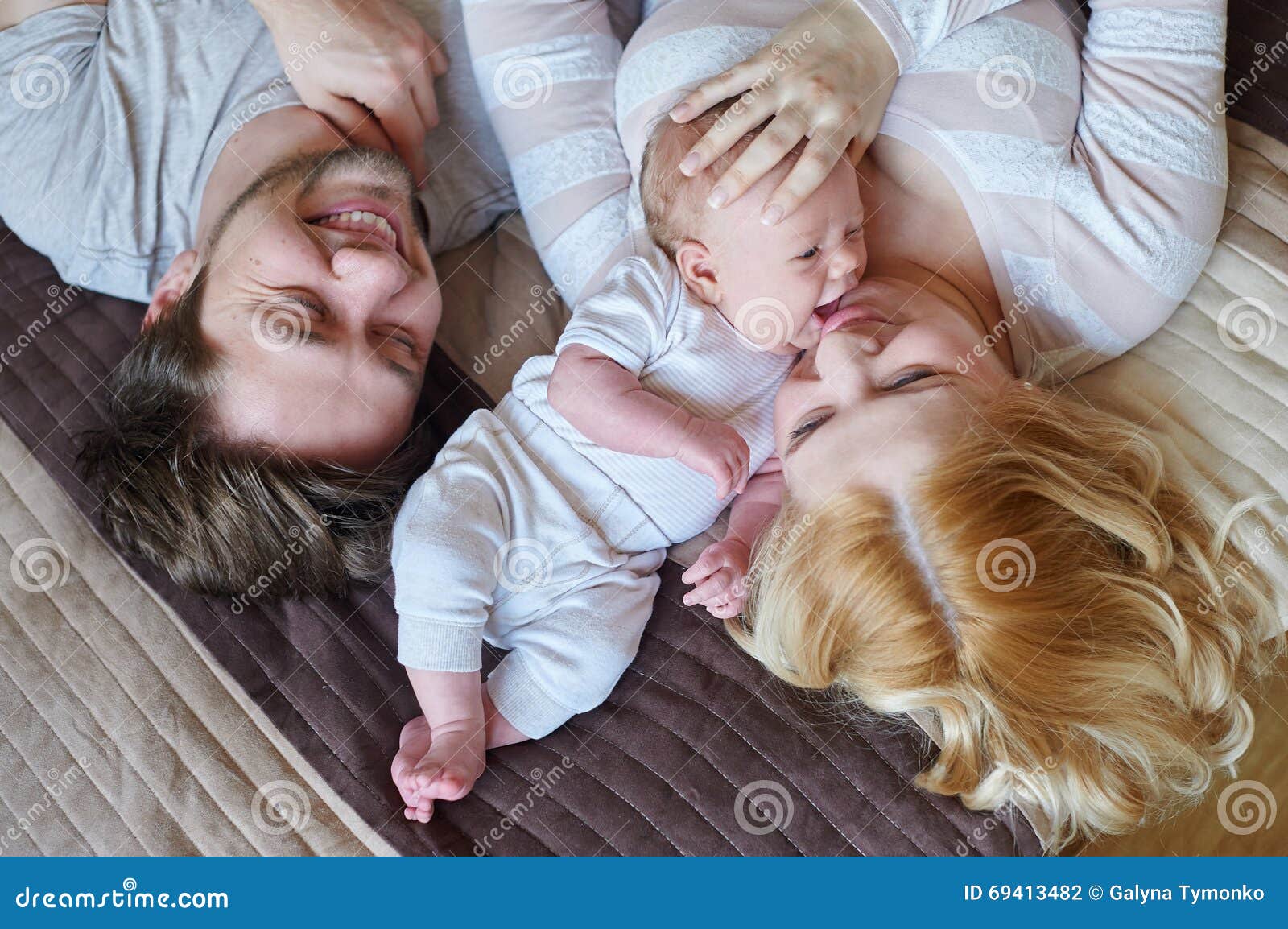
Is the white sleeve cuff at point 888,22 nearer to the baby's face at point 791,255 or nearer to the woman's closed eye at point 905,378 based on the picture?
the baby's face at point 791,255

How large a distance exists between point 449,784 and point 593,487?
414mm

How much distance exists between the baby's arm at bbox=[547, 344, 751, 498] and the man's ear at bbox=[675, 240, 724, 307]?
0.16 meters

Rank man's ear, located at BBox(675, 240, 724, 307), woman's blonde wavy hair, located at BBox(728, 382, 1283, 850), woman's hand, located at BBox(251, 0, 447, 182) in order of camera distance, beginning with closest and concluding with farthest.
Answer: woman's blonde wavy hair, located at BBox(728, 382, 1283, 850), man's ear, located at BBox(675, 240, 724, 307), woman's hand, located at BBox(251, 0, 447, 182)

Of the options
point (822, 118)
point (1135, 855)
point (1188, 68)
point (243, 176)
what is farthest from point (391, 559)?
point (1188, 68)

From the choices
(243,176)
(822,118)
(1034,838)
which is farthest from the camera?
(243,176)

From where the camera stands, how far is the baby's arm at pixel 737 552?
1.22 metres

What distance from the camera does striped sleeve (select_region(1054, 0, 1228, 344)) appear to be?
1206 millimetres

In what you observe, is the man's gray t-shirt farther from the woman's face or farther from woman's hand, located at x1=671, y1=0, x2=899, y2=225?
the woman's face

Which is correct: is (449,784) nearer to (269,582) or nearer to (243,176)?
(269,582)

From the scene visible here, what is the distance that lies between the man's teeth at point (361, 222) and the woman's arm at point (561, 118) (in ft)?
0.76

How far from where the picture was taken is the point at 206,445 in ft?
4.22

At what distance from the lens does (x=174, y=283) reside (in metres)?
1.44

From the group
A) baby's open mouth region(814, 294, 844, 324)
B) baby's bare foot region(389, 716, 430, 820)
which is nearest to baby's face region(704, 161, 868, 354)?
baby's open mouth region(814, 294, 844, 324)

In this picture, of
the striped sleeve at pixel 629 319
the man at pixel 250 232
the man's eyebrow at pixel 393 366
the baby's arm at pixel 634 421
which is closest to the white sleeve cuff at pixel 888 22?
the striped sleeve at pixel 629 319
